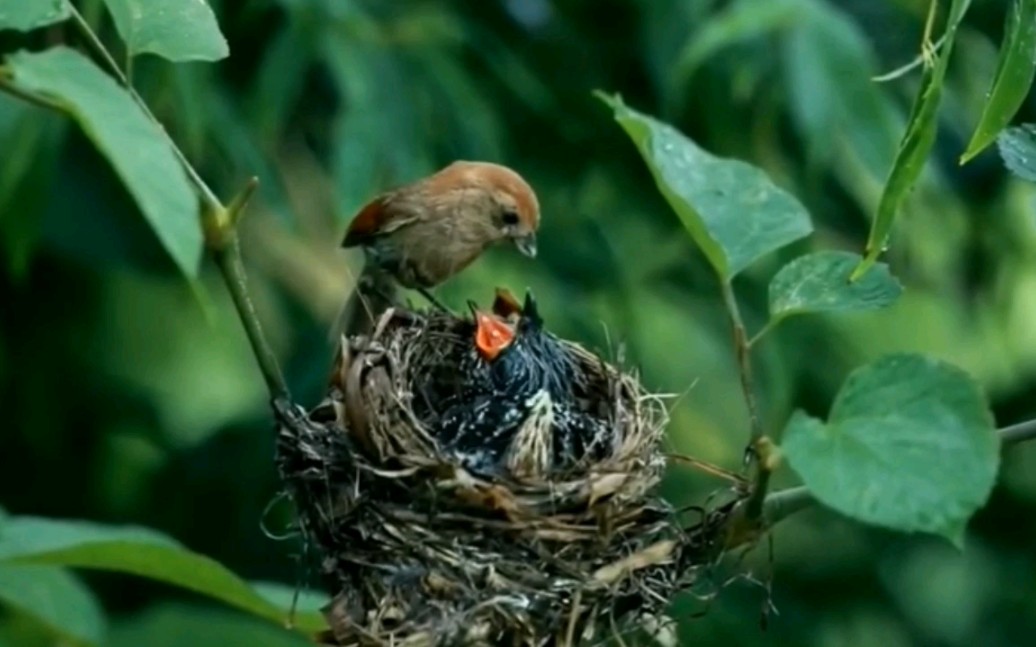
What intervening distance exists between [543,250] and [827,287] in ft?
8.82

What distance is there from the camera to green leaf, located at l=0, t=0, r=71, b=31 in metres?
1.50

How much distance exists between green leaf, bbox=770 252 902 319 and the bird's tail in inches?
64.4

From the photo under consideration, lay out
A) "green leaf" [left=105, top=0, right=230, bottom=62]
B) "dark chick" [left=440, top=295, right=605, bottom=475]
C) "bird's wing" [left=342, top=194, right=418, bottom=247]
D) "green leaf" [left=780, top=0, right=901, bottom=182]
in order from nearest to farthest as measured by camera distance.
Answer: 1. "green leaf" [left=105, top=0, right=230, bottom=62]
2. "dark chick" [left=440, top=295, right=605, bottom=475]
3. "bird's wing" [left=342, top=194, right=418, bottom=247]
4. "green leaf" [left=780, top=0, right=901, bottom=182]

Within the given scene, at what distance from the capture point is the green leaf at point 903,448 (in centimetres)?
148

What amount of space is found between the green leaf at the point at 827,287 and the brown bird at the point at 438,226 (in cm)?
184

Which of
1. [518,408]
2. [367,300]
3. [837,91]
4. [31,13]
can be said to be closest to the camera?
[31,13]

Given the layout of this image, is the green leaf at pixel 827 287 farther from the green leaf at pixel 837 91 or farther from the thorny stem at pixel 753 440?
the green leaf at pixel 837 91

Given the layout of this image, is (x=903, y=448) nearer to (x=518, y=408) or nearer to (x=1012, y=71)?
(x=1012, y=71)

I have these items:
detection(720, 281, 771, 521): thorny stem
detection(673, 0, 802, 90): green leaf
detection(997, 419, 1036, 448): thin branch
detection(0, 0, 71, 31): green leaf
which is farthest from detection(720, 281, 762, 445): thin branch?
detection(673, 0, 802, 90): green leaf

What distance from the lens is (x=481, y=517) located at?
2234mm

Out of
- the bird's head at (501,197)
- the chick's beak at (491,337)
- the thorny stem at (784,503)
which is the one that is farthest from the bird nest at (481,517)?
the bird's head at (501,197)

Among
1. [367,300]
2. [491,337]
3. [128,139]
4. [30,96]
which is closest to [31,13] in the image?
[30,96]

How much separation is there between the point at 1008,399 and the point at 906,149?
13.4 ft

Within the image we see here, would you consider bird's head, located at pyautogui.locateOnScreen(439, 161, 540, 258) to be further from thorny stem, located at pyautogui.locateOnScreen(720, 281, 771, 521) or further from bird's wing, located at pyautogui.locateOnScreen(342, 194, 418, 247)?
thorny stem, located at pyautogui.locateOnScreen(720, 281, 771, 521)
